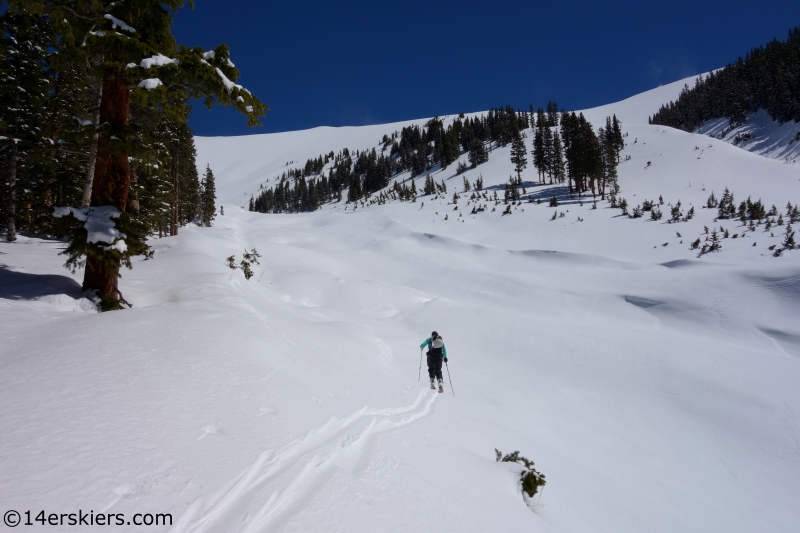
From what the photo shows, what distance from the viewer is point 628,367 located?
12.3 metres

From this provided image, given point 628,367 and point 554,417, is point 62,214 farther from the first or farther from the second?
point 628,367

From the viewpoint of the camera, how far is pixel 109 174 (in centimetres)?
807

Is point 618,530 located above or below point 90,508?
below

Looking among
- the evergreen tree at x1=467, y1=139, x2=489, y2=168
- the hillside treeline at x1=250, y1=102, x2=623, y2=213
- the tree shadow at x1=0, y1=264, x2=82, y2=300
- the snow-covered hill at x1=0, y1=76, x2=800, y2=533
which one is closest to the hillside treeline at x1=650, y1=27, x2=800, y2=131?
the hillside treeline at x1=250, y1=102, x2=623, y2=213

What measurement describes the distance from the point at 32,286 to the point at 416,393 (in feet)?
30.2

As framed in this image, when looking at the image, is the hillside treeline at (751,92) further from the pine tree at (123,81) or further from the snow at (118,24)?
the snow at (118,24)

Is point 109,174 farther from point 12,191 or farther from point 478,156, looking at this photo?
point 478,156

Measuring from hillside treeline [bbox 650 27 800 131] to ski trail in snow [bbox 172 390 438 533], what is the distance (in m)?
108

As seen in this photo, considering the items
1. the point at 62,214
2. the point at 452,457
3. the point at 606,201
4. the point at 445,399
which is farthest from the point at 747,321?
the point at 606,201

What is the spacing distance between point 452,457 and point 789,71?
129m

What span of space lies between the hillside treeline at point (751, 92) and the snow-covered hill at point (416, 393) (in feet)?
286

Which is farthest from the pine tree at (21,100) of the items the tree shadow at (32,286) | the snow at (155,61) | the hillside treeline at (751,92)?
the hillside treeline at (751,92)

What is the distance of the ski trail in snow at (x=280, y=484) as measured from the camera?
8.23 ft

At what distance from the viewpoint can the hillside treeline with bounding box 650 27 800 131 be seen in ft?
249
